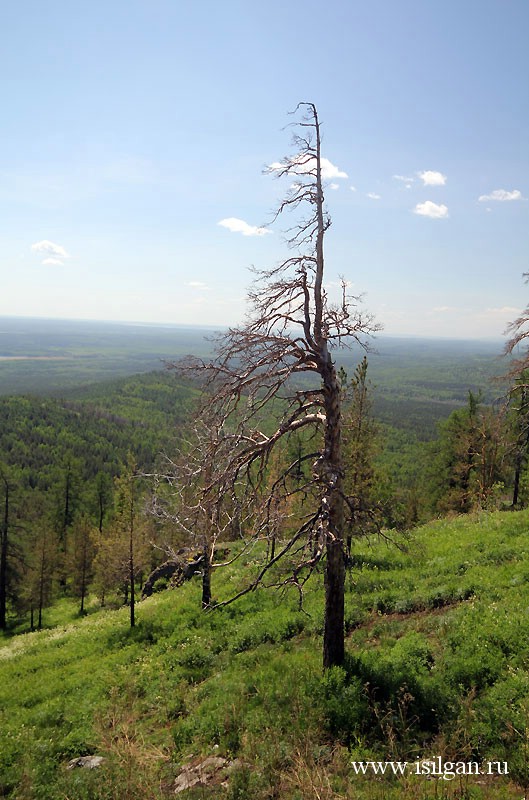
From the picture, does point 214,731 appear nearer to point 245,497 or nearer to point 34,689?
point 245,497

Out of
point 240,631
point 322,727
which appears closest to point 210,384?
point 322,727

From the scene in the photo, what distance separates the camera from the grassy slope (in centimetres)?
593

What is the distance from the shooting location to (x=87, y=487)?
57.0 metres

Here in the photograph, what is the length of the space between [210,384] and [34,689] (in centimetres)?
1245

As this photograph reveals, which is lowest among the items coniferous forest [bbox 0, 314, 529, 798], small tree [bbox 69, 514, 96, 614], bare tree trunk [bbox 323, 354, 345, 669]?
small tree [bbox 69, 514, 96, 614]

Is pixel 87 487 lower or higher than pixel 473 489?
lower

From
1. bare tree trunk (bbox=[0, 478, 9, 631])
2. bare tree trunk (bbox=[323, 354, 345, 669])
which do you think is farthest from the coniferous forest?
bare tree trunk (bbox=[0, 478, 9, 631])

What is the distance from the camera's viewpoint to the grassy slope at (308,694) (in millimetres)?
5930

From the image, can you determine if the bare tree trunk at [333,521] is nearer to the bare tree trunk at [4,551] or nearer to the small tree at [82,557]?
the small tree at [82,557]

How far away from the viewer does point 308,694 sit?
7.48 m

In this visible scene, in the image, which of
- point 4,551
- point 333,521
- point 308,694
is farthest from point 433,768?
point 4,551

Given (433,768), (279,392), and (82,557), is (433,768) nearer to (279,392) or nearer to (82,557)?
(279,392)

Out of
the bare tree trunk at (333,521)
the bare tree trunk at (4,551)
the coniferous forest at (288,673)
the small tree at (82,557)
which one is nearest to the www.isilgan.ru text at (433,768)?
the coniferous forest at (288,673)

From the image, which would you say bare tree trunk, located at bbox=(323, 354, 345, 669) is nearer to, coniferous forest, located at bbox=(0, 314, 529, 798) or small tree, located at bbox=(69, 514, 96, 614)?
coniferous forest, located at bbox=(0, 314, 529, 798)
